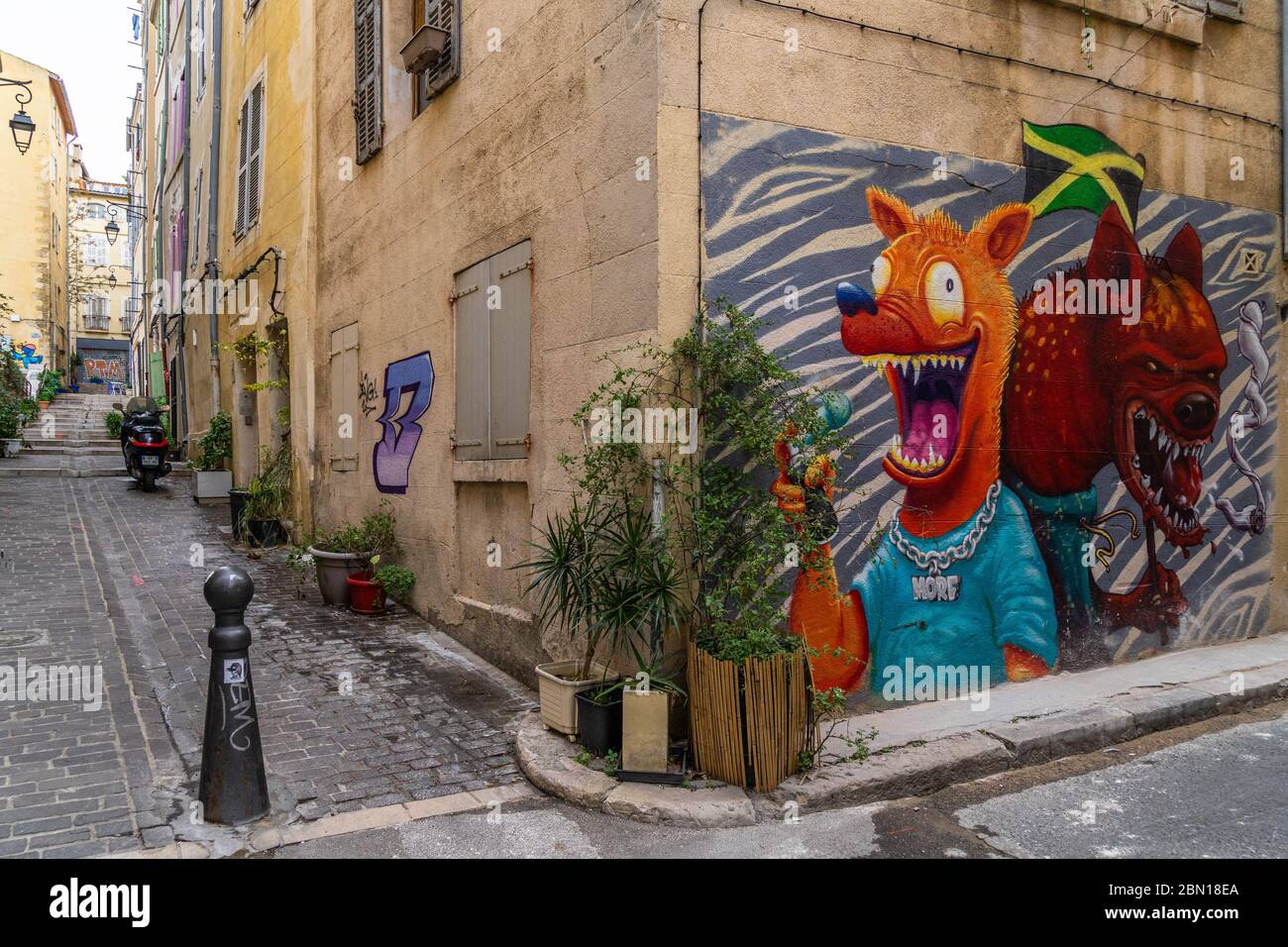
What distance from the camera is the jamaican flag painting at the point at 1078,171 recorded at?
6043 millimetres

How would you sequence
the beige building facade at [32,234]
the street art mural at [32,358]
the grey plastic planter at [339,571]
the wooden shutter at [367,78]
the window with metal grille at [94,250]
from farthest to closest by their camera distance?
the window with metal grille at [94,250]
the beige building facade at [32,234]
the street art mural at [32,358]
the wooden shutter at [367,78]
the grey plastic planter at [339,571]

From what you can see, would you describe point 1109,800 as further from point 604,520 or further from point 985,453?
point 604,520

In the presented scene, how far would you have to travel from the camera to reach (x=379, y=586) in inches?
312

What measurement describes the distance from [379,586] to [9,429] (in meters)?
13.3

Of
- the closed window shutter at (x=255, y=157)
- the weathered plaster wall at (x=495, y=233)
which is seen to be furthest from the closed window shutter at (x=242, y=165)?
the weathered plaster wall at (x=495, y=233)

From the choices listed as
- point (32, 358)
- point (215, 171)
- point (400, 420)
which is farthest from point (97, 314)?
point (400, 420)

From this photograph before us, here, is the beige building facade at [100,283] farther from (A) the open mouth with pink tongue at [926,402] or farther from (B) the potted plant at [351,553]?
(A) the open mouth with pink tongue at [926,402]

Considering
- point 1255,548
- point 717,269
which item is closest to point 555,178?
point 717,269

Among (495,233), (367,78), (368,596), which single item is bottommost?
(368,596)

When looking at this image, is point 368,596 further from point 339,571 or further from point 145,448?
point 145,448

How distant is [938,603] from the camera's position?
5547 mm

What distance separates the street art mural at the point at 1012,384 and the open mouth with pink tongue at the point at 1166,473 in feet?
0.06

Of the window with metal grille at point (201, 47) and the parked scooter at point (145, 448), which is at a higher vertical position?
the window with metal grille at point (201, 47)
